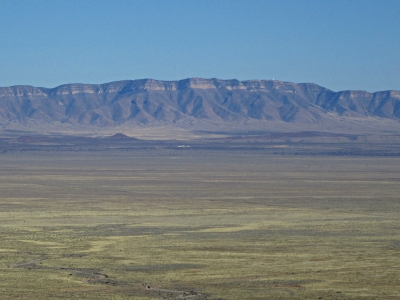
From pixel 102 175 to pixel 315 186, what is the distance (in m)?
21.6

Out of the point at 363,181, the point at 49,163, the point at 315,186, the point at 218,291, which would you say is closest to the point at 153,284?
the point at 218,291

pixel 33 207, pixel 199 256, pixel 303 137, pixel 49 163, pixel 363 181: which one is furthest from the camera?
pixel 303 137

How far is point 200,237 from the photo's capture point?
4016 cm

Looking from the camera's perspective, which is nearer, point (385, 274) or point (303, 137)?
point (385, 274)

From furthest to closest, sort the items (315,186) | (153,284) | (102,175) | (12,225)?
(102,175), (315,186), (12,225), (153,284)

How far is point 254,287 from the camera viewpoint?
28469 mm

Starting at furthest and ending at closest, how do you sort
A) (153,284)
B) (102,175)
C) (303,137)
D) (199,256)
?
(303,137) → (102,175) → (199,256) → (153,284)

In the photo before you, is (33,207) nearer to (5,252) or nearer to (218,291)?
(5,252)

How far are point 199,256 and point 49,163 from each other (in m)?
72.5

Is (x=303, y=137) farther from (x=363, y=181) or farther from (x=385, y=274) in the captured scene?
(x=385, y=274)

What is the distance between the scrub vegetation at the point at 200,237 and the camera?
2864cm

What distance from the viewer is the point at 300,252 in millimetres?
35281

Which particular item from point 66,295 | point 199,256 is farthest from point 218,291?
point 199,256

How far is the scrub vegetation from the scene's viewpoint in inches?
1128
